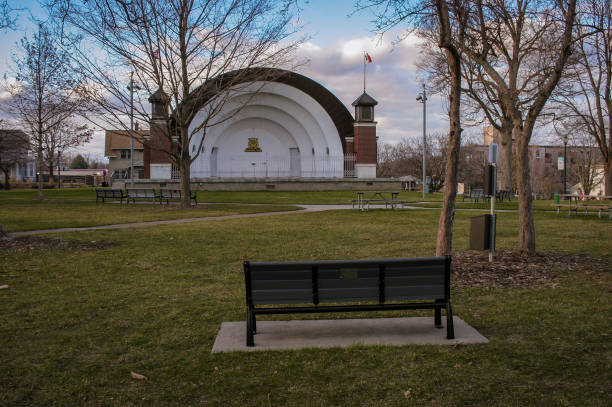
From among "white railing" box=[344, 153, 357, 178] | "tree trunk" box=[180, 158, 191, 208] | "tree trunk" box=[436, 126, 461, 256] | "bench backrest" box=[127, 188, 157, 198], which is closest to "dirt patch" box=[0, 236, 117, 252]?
"tree trunk" box=[436, 126, 461, 256]

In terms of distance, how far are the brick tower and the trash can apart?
38.5 m

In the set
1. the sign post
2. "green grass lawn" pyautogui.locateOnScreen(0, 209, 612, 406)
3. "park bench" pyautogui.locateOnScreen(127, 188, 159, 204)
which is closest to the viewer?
"green grass lawn" pyautogui.locateOnScreen(0, 209, 612, 406)

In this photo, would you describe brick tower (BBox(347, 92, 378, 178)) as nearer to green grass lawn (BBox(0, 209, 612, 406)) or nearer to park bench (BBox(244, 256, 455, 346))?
green grass lawn (BBox(0, 209, 612, 406))

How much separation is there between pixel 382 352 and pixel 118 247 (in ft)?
26.9

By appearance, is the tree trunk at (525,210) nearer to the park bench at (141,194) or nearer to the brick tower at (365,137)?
the park bench at (141,194)

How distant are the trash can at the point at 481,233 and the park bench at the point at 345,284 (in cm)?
472

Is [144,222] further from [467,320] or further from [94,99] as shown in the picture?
[467,320]

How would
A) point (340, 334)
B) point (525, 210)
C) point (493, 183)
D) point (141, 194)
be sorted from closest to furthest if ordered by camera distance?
1. point (340, 334)
2. point (493, 183)
3. point (525, 210)
4. point (141, 194)

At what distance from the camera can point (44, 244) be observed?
10.8 m

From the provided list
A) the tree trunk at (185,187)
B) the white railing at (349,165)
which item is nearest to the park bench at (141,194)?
the tree trunk at (185,187)

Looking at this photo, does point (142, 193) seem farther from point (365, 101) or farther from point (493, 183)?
point (365, 101)

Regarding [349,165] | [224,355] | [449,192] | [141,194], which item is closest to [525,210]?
[449,192]

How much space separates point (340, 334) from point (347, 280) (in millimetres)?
670

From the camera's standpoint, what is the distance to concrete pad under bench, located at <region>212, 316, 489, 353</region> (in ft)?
15.3
